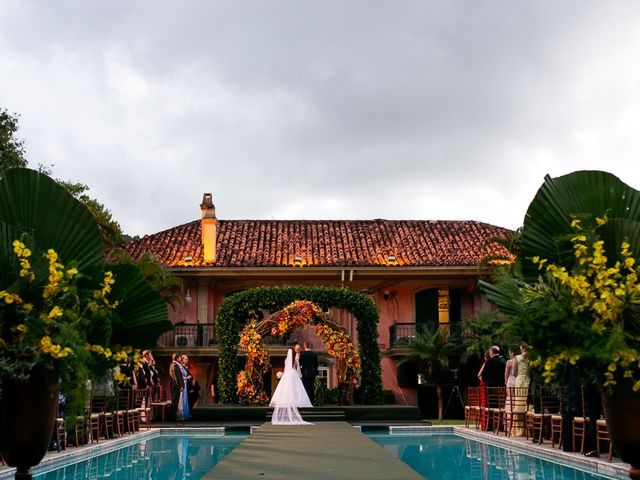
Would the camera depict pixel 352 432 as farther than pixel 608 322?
Yes

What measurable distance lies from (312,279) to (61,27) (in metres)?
16.8

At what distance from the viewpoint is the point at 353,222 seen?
33875 mm

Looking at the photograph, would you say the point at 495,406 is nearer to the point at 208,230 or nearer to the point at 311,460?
the point at 311,460

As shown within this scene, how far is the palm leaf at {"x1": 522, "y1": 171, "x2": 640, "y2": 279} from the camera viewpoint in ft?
17.4

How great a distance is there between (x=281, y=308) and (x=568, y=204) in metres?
18.0

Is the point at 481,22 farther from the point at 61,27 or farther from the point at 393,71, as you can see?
the point at 61,27

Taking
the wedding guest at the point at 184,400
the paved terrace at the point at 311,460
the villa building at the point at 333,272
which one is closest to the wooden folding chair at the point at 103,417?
the paved terrace at the point at 311,460

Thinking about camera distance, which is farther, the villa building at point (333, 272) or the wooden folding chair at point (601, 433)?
the villa building at point (333, 272)

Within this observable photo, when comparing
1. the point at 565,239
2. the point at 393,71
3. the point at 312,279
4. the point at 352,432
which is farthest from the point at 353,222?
the point at 565,239

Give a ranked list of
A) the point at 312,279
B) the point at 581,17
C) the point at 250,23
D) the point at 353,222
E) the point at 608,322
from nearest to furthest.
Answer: the point at 608,322
the point at 581,17
the point at 250,23
the point at 312,279
the point at 353,222

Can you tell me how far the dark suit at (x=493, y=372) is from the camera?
18.8 m

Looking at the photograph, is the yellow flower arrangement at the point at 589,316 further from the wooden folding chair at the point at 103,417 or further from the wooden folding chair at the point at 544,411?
the wooden folding chair at the point at 103,417

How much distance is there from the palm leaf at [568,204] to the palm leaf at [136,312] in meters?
2.44

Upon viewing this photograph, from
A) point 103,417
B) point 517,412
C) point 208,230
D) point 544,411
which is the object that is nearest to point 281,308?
point 103,417
